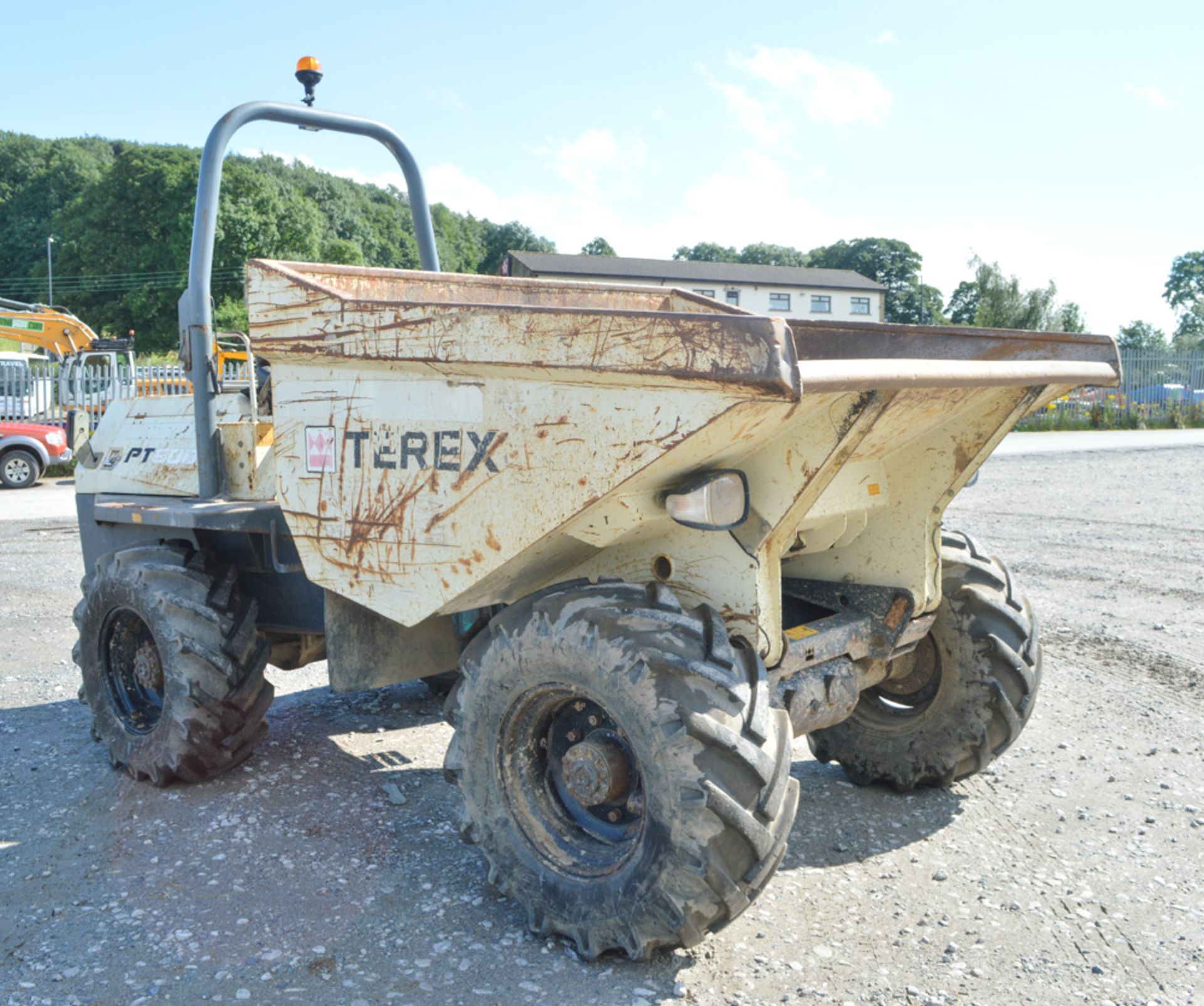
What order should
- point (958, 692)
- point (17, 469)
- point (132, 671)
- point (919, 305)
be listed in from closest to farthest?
1. point (958, 692)
2. point (132, 671)
3. point (17, 469)
4. point (919, 305)

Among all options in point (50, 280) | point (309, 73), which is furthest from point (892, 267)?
point (309, 73)

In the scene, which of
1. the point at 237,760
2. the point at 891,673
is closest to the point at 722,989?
the point at 891,673

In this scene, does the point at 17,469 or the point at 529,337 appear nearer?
the point at 529,337

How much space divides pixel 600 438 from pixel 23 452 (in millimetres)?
17120

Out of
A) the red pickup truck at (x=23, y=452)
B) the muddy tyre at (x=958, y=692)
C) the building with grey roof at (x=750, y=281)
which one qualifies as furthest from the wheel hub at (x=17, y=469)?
the building with grey roof at (x=750, y=281)

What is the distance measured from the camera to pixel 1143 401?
25.5 m

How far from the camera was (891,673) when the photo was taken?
159 inches

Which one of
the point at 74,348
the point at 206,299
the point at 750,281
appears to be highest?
the point at 750,281

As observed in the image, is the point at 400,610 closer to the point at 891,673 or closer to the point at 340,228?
the point at 891,673

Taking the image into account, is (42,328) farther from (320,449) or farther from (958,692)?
(958,692)

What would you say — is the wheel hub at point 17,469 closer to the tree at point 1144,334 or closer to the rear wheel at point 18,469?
the rear wheel at point 18,469

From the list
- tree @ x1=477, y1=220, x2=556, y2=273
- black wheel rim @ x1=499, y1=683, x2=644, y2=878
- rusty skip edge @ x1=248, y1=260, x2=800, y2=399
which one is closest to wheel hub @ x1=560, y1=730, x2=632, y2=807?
black wheel rim @ x1=499, y1=683, x2=644, y2=878

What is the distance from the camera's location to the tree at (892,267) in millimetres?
85875

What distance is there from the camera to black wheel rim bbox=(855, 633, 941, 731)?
13.5 feet
